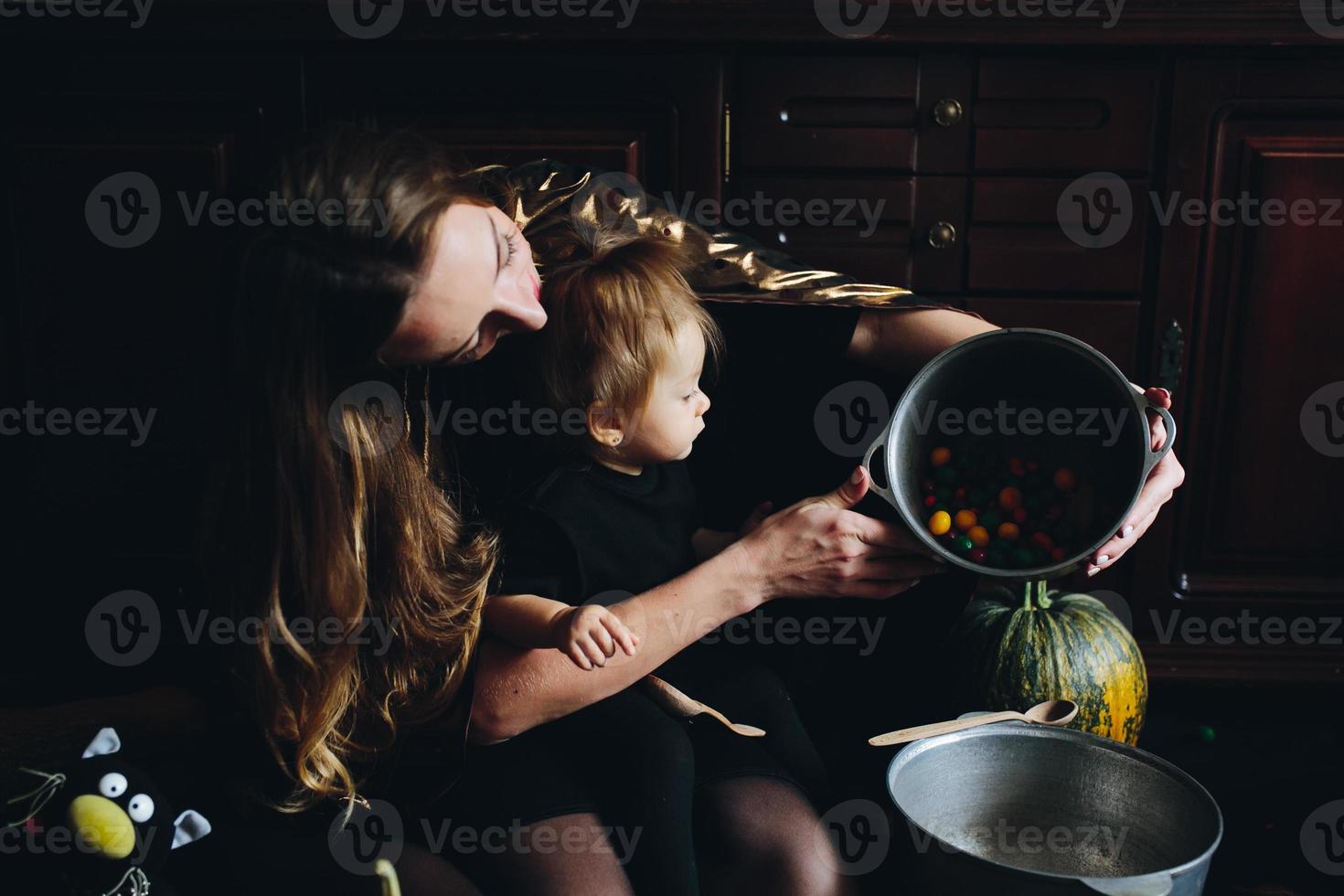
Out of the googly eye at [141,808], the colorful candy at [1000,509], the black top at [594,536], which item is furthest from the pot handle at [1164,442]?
the googly eye at [141,808]

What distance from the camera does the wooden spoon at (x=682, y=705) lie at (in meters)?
0.98

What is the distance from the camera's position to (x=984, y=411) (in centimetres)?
113

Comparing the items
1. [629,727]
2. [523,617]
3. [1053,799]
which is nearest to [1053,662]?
[1053,799]

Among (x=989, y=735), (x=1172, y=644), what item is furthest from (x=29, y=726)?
(x=1172, y=644)

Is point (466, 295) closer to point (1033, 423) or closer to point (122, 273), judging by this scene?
point (1033, 423)

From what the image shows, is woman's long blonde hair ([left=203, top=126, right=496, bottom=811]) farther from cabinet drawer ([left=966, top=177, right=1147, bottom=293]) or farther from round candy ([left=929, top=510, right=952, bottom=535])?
cabinet drawer ([left=966, top=177, right=1147, bottom=293])

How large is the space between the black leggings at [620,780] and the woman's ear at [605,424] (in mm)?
238

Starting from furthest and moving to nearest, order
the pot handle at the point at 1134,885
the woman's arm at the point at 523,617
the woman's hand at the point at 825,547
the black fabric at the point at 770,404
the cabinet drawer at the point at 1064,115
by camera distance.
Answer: the cabinet drawer at the point at 1064,115 → the black fabric at the point at 770,404 → the woman's hand at the point at 825,547 → the woman's arm at the point at 523,617 → the pot handle at the point at 1134,885

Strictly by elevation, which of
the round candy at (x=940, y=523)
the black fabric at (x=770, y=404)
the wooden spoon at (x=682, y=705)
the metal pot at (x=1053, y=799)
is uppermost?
the black fabric at (x=770, y=404)

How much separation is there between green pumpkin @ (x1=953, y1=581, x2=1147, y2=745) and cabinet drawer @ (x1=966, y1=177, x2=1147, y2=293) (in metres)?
0.44

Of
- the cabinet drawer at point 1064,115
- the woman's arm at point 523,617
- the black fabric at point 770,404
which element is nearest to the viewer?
the woman's arm at point 523,617

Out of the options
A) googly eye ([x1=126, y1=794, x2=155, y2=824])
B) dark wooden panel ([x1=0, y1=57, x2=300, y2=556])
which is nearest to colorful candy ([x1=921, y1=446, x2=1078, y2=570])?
googly eye ([x1=126, y1=794, x2=155, y2=824])

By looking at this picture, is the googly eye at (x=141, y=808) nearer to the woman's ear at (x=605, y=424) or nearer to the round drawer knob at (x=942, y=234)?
the woman's ear at (x=605, y=424)

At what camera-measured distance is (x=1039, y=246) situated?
57.2 inches
